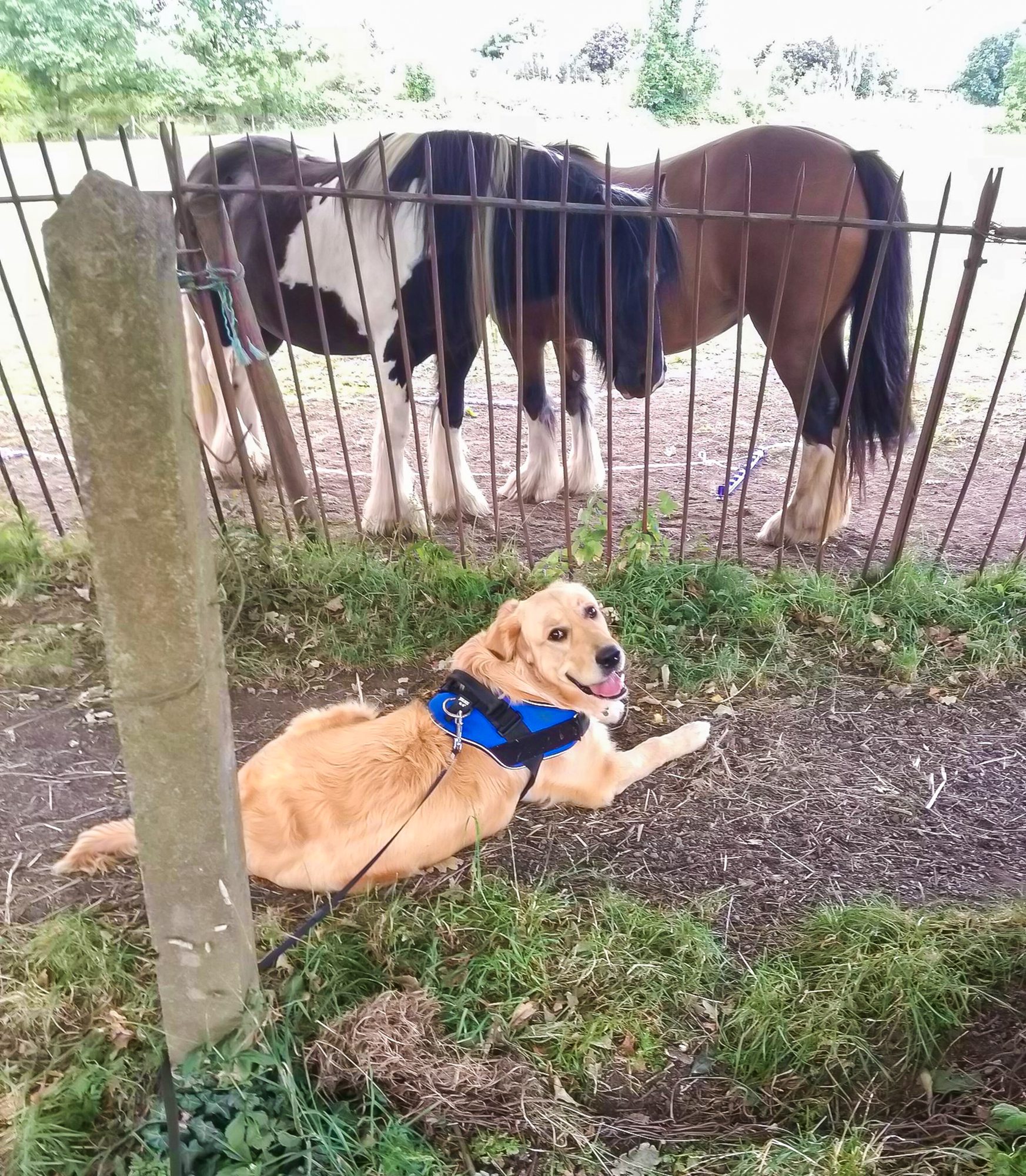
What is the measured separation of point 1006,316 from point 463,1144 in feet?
37.2

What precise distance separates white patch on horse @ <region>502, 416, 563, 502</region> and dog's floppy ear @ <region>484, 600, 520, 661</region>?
2.74 m

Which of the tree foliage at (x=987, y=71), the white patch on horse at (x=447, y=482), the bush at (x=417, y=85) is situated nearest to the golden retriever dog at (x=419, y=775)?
the white patch on horse at (x=447, y=482)

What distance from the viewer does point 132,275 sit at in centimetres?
127

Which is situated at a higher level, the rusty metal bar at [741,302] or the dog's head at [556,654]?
the rusty metal bar at [741,302]

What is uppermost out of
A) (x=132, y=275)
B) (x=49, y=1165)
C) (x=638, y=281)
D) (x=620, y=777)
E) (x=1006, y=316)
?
(x=132, y=275)

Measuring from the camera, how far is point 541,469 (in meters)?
5.69

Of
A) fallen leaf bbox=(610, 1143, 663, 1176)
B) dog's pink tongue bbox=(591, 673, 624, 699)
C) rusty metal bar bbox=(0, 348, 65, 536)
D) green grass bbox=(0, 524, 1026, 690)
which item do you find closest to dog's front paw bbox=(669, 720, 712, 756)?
green grass bbox=(0, 524, 1026, 690)

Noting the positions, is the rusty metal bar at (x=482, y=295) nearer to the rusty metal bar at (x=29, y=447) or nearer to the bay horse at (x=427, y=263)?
the bay horse at (x=427, y=263)

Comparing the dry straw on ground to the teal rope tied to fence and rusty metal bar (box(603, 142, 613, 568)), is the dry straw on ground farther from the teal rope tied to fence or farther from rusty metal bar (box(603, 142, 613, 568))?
rusty metal bar (box(603, 142, 613, 568))

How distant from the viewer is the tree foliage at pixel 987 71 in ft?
59.5

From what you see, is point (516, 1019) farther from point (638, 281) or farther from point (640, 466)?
point (640, 466)

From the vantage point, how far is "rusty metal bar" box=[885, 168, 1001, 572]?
362 centimetres

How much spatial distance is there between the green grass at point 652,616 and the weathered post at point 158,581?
7.03 ft

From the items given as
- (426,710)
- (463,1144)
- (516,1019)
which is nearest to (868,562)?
(426,710)
